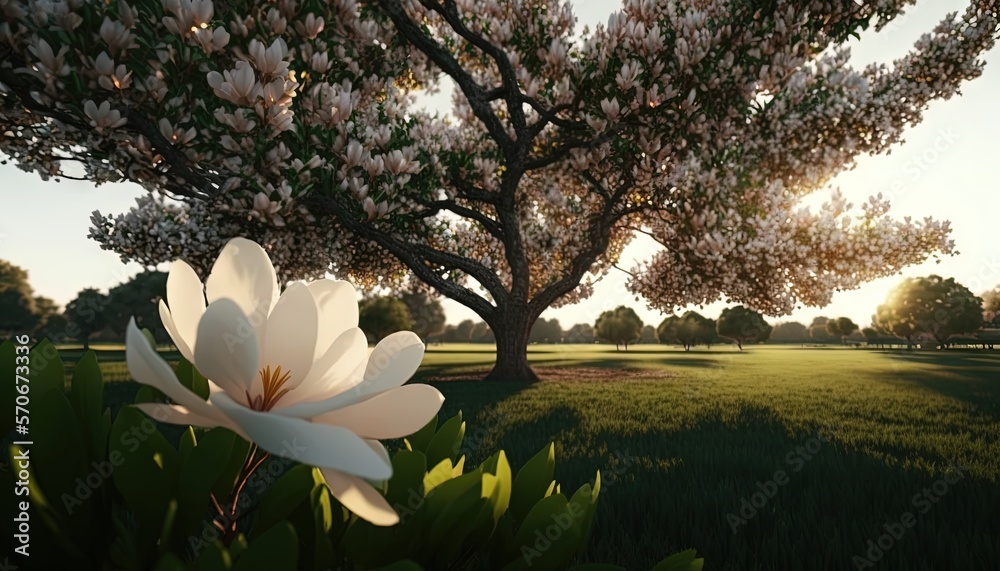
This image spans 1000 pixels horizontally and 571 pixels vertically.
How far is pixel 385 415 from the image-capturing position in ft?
3.14

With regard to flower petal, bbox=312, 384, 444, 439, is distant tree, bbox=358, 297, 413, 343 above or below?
above

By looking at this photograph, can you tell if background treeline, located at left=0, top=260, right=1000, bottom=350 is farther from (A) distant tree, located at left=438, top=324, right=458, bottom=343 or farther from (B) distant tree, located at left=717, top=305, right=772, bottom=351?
(A) distant tree, located at left=438, top=324, right=458, bottom=343

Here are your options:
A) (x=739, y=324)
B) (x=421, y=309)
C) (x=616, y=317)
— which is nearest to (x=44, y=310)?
(x=421, y=309)

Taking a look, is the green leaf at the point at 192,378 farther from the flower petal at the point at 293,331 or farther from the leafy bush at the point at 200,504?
the flower petal at the point at 293,331

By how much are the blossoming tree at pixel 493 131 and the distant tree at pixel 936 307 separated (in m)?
27.8

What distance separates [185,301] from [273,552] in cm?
51

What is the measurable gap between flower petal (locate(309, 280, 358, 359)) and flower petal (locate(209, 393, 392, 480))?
1.38 ft

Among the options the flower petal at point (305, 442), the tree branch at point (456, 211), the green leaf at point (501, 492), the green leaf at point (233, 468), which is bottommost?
the green leaf at point (501, 492)

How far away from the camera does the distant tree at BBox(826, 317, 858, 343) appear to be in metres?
93.2

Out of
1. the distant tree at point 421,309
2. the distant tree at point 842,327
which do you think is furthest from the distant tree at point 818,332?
the distant tree at point 421,309

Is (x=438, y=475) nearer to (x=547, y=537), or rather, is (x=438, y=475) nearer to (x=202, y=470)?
(x=547, y=537)

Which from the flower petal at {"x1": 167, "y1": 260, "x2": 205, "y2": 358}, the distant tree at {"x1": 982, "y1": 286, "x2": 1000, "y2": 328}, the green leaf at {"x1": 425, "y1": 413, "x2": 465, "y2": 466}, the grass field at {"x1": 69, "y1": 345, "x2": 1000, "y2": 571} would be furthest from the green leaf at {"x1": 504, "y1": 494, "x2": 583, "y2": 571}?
the distant tree at {"x1": 982, "y1": 286, "x2": 1000, "y2": 328}

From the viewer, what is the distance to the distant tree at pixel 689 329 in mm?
72375

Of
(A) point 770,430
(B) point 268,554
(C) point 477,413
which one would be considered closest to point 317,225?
(C) point 477,413
